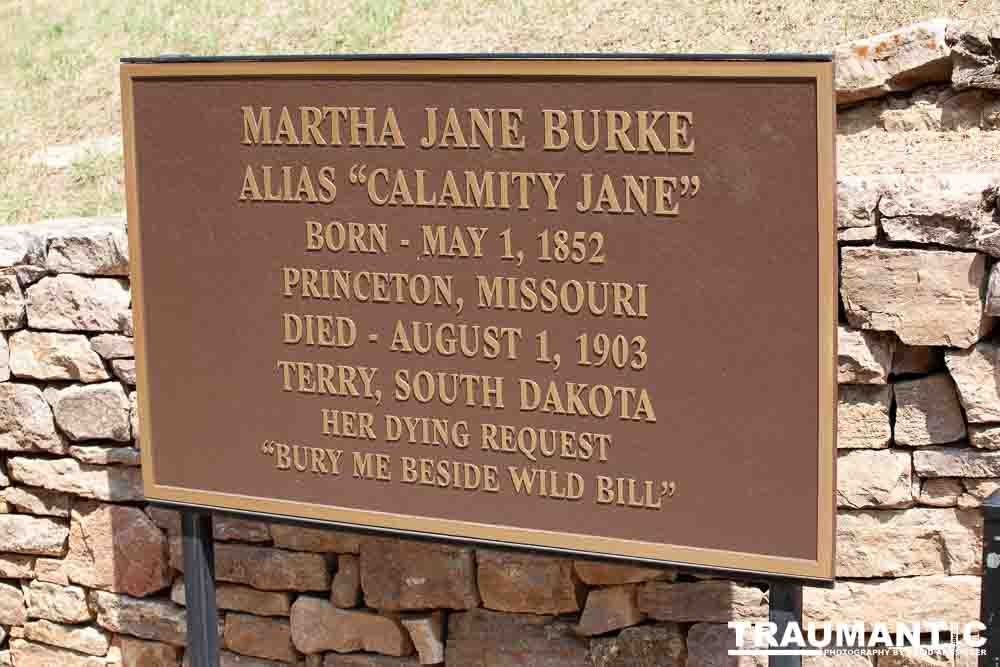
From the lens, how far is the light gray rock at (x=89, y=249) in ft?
16.9

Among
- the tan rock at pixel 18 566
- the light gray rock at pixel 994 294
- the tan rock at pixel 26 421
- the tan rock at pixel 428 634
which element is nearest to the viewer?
the light gray rock at pixel 994 294

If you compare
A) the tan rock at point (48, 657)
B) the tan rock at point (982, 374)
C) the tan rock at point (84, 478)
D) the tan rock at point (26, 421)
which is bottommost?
the tan rock at point (48, 657)

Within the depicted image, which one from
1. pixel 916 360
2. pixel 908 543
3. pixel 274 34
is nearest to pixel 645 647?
pixel 908 543

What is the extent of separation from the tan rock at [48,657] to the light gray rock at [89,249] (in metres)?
1.73

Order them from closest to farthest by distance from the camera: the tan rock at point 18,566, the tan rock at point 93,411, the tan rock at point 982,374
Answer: the tan rock at point 982,374 < the tan rock at point 93,411 < the tan rock at point 18,566

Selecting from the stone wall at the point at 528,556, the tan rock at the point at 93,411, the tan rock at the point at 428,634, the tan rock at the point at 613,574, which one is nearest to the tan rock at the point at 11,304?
the stone wall at the point at 528,556

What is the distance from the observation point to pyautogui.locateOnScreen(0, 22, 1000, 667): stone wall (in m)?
4.21

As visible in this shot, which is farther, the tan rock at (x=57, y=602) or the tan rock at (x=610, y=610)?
the tan rock at (x=57, y=602)

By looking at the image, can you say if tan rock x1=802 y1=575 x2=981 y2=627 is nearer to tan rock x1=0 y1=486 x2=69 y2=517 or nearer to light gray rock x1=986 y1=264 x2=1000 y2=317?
light gray rock x1=986 y1=264 x2=1000 y2=317

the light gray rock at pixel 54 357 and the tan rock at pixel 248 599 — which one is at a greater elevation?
the light gray rock at pixel 54 357

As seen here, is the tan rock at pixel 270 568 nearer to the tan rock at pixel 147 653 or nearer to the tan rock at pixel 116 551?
the tan rock at pixel 116 551

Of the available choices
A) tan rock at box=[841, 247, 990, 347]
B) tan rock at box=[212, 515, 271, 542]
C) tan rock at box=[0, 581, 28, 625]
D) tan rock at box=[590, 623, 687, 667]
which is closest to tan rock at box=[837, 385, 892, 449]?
tan rock at box=[841, 247, 990, 347]

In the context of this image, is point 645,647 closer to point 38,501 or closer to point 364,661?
point 364,661

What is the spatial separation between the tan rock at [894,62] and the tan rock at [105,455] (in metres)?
3.36
